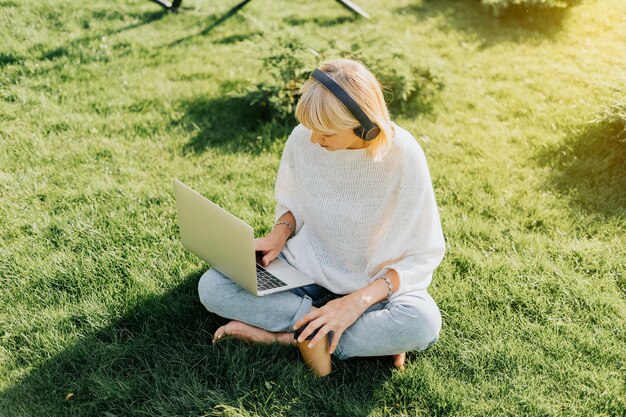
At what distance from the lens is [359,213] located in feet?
9.71

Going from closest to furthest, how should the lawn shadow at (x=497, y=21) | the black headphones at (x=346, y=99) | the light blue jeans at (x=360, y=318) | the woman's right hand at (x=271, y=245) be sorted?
the black headphones at (x=346, y=99) → the light blue jeans at (x=360, y=318) → the woman's right hand at (x=271, y=245) → the lawn shadow at (x=497, y=21)

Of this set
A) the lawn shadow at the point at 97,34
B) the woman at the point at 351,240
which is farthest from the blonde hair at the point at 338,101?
the lawn shadow at the point at 97,34

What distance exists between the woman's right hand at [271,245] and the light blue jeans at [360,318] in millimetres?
212

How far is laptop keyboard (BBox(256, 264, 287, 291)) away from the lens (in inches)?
114

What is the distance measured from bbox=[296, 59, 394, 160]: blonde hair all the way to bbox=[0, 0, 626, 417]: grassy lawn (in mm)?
1071

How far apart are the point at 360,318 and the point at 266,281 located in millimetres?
484

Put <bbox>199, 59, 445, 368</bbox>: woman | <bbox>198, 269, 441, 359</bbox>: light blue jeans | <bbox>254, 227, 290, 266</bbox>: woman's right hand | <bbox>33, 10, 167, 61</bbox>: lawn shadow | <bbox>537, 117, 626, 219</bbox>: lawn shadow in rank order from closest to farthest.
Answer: <bbox>199, 59, 445, 368</bbox>: woman → <bbox>198, 269, 441, 359</bbox>: light blue jeans → <bbox>254, 227, 290, 266</bbox>: woman's right hand → <bbox>537, 117, 626, 219</bbox>: lawn shadow → <bbox>33, 10, 167, 61</bbox>: lawn shadow

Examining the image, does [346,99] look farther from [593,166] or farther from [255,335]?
[593,166]

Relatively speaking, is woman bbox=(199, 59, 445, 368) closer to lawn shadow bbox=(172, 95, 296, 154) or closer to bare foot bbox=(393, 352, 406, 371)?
bare foot bbox=(393, 352, 406, 371)

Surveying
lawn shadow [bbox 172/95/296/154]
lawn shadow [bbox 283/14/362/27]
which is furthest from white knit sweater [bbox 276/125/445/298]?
lawn shadow [bbox 283/14/362/27]

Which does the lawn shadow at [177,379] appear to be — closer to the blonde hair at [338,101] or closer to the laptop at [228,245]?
the laptop at [228,245]

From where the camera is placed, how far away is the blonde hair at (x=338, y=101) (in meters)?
2.50

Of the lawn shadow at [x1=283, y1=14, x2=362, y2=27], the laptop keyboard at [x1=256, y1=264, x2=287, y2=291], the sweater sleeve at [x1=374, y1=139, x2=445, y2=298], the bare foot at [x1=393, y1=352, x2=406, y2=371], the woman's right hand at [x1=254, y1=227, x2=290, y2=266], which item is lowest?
the bare foot at [x1=393, y1=352, x2=406, y2=371]

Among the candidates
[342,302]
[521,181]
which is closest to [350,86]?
[342,302]
